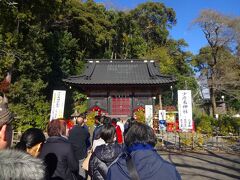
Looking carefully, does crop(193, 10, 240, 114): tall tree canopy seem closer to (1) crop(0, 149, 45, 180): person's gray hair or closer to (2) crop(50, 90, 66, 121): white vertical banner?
(2) crop(50, 90, 66, 121): white vertical banner

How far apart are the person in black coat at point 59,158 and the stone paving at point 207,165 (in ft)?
15.5

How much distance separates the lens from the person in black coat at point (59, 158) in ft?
11.6

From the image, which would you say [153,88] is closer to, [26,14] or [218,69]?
[26,14]

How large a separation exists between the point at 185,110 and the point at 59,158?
10024 millimetres

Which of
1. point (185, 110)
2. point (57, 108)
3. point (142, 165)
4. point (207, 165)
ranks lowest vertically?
point (207, 165)

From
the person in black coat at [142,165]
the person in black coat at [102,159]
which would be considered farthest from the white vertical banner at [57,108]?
the person in black coat at [142,165]

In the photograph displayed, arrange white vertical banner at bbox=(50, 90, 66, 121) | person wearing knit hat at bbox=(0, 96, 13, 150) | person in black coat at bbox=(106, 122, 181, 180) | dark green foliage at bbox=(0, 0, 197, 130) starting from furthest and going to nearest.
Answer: dark green foliage at bbox=(0, 0, 197, 130), white vertical banner at bbox=(50, 90, 66, 121), person wearing knit hat at bbox=(0, 96, 13, 150), person in black coat at bbox=(106, 122, 181, 180)

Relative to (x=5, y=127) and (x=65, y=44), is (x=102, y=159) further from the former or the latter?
(x=65, y=44)

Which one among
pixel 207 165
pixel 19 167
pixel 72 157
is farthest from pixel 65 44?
pixel 19 167

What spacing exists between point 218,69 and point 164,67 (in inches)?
249

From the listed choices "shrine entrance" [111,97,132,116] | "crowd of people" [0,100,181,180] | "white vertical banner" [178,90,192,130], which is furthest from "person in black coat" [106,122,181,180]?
"shrine entrance" [111,97,132,116]

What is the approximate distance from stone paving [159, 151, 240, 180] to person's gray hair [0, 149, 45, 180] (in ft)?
22.1

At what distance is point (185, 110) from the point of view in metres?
12.9

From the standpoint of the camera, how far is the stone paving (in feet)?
25.7
